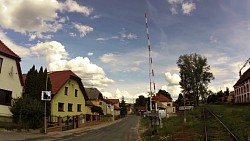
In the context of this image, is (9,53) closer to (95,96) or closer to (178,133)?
(178,133)

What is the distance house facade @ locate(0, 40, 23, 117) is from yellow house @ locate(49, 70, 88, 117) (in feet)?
23.1

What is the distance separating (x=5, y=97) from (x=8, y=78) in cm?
191

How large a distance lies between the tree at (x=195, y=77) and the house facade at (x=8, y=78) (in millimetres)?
57505

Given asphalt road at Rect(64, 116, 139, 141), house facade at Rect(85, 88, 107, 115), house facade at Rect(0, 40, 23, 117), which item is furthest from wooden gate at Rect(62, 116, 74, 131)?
house facade at Rect(85, 88, 107, 115)

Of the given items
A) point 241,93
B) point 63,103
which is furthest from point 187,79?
point 63,103

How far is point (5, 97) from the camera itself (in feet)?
93.0

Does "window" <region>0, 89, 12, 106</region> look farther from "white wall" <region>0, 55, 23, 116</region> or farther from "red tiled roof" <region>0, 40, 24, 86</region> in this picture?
"red tiled roof" <region>0, 40, 24, 86</region>

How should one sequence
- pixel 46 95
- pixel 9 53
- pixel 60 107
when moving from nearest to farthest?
1. pixel 46 95
2. pixel 9 53
3. pixel 60 107

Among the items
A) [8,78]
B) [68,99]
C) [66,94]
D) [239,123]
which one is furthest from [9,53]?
[239,123]

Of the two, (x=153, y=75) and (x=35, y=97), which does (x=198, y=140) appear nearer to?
(x=153, y=75)

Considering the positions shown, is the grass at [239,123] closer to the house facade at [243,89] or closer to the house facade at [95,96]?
the house facade at [243,89]

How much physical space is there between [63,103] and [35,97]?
11439 mm

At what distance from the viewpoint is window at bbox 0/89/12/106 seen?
27.6m

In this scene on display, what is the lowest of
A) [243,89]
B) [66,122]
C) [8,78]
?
[66,122]
